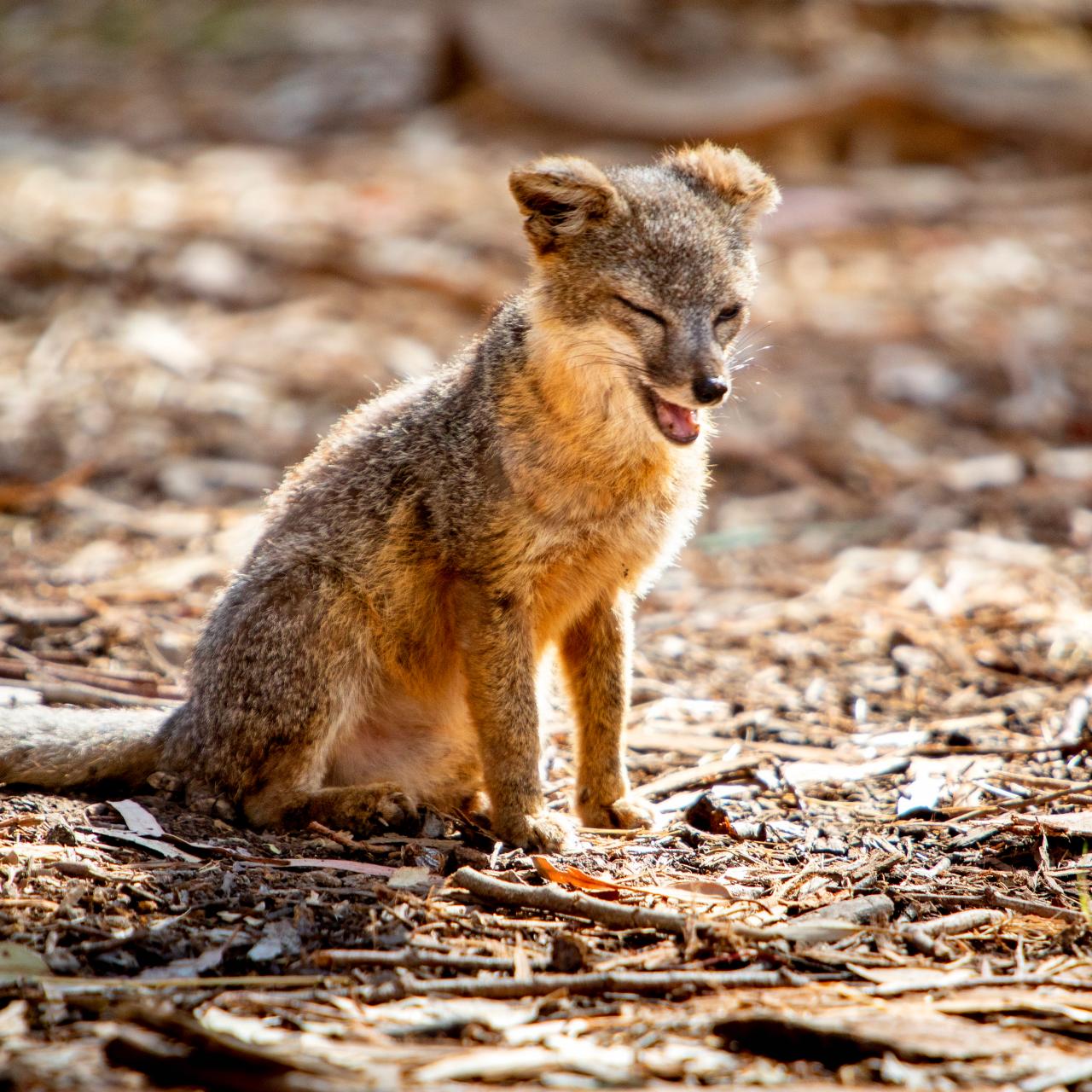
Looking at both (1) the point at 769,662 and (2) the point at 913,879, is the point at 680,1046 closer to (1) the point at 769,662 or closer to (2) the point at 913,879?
(2) the point at 913,879

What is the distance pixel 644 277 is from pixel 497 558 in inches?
49.3

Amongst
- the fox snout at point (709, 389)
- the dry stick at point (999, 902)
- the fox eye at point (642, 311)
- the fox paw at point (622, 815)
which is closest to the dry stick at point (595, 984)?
the dry stick at point (999, 902)

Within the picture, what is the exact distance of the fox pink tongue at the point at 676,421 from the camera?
17.4 ft

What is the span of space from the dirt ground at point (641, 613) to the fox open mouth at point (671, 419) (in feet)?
5.03

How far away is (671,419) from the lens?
5.33m

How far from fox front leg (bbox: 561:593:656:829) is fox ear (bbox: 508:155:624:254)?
156cm

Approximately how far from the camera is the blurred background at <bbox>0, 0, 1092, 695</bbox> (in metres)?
8.72

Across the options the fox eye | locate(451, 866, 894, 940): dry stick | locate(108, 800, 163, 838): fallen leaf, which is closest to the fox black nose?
the fox eye

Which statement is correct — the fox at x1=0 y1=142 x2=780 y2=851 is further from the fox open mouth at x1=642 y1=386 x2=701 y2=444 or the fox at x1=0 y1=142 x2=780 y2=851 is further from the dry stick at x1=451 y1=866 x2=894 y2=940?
the dry stick at x1=451 y1=866 x2=894 y2=940

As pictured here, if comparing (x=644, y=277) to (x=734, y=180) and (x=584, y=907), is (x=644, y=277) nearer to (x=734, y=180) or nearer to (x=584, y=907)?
(x=734, y=180)

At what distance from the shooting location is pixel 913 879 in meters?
4.81

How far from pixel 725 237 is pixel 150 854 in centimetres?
331

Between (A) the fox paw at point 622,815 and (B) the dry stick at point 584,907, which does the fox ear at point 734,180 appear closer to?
(A) the fox paw at point 622,815

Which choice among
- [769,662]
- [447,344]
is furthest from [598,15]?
[769,662]
